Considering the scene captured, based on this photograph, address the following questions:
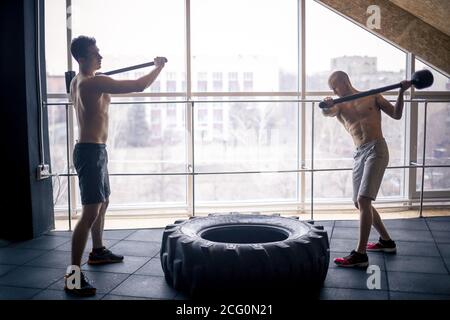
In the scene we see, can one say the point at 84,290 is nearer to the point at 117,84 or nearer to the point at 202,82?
the point at 117,84

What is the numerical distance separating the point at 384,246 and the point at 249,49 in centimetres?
249

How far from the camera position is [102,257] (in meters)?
3.04

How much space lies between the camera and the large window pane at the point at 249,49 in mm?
4789

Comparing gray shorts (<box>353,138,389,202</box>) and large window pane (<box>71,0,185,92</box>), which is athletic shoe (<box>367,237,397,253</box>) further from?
large window pane (<box>71,0,185,92</box>)

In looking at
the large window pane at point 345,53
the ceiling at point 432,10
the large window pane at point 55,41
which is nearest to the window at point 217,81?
the large window pane at point 345,53

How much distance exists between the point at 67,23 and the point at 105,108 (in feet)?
7.22

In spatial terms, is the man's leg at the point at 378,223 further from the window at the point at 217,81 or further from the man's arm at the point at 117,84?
the window at the point at 217,81

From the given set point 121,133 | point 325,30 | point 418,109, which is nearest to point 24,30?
point 121,133

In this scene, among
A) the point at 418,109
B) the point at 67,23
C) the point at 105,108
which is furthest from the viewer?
the point at 418,109

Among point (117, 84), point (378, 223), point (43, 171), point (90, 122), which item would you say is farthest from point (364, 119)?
point (43, 171)
